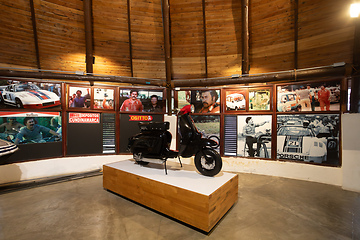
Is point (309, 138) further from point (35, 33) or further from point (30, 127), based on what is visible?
point (35, 33)

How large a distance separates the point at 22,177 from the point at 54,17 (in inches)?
183

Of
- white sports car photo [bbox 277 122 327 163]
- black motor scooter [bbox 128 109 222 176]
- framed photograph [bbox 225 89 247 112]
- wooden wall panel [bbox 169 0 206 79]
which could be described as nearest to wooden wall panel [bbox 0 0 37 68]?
wooden wall panel [bbox 169 0 206 79]

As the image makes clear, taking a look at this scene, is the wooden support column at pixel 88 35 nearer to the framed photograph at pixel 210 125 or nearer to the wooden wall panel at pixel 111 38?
the wooden wall panel at pixel 111 38

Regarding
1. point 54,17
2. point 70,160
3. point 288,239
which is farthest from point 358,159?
point 54,17

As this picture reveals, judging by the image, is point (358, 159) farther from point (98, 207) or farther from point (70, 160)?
point (70, 160)

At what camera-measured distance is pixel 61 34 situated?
5371 millimetres

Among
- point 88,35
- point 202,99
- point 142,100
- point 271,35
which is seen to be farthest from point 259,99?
point 88,35

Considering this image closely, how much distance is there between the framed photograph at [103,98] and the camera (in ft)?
18.6

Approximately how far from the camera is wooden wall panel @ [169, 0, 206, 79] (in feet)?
18.3

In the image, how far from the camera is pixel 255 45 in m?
5.57

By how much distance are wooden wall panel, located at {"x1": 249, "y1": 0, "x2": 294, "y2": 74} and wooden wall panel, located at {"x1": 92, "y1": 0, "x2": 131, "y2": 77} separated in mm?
4151

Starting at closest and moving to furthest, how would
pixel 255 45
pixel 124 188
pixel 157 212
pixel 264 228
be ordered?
pixel 264 228 → pixel 157 212 → pixel 124 188 → pixel 255 45

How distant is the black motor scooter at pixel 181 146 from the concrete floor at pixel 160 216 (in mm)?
908

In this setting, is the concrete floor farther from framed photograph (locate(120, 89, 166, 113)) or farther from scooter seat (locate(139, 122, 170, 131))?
framed photograph (locate(120, 89, 166, 113))
